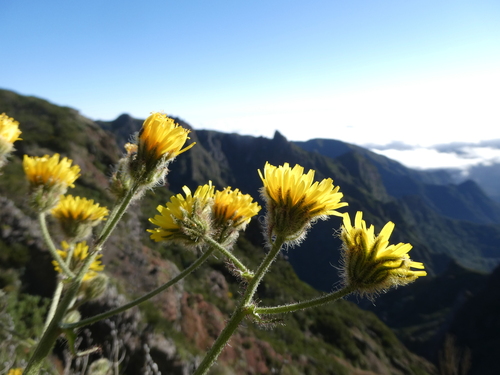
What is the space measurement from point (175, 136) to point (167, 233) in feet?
2.69

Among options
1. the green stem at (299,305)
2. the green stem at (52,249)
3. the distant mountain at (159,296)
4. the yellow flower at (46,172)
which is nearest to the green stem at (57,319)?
the green stem at (52,249)

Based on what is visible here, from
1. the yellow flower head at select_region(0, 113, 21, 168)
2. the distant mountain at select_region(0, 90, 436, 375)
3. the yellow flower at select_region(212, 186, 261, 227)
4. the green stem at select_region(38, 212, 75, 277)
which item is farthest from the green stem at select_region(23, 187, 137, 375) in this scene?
the yellow flower head at select_region(0, 113, 21, 168)

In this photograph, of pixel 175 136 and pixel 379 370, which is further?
pixel 379 370

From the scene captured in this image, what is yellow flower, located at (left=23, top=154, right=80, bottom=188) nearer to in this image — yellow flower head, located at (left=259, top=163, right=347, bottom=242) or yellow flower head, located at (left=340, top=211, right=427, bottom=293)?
yellow flower head, located at (left=259, top=163, right=347, bottom=242)

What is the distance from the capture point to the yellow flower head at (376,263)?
1.84 metres

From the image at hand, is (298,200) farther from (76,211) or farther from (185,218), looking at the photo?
(76,211)

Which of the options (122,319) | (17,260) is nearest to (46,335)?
(122,319)

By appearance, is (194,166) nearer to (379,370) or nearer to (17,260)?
(379,370)

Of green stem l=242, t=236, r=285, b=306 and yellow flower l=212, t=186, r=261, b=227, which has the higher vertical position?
yellow flower l=212, t=186, r=261, b=227

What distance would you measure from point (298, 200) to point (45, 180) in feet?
9.35

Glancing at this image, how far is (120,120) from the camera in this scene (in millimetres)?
138875

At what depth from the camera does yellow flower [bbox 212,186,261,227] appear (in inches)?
97.9

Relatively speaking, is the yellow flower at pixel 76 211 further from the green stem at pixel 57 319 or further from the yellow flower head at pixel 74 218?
the green stem at pixel 57 319

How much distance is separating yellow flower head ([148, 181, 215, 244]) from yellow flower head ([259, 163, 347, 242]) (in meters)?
0.53
